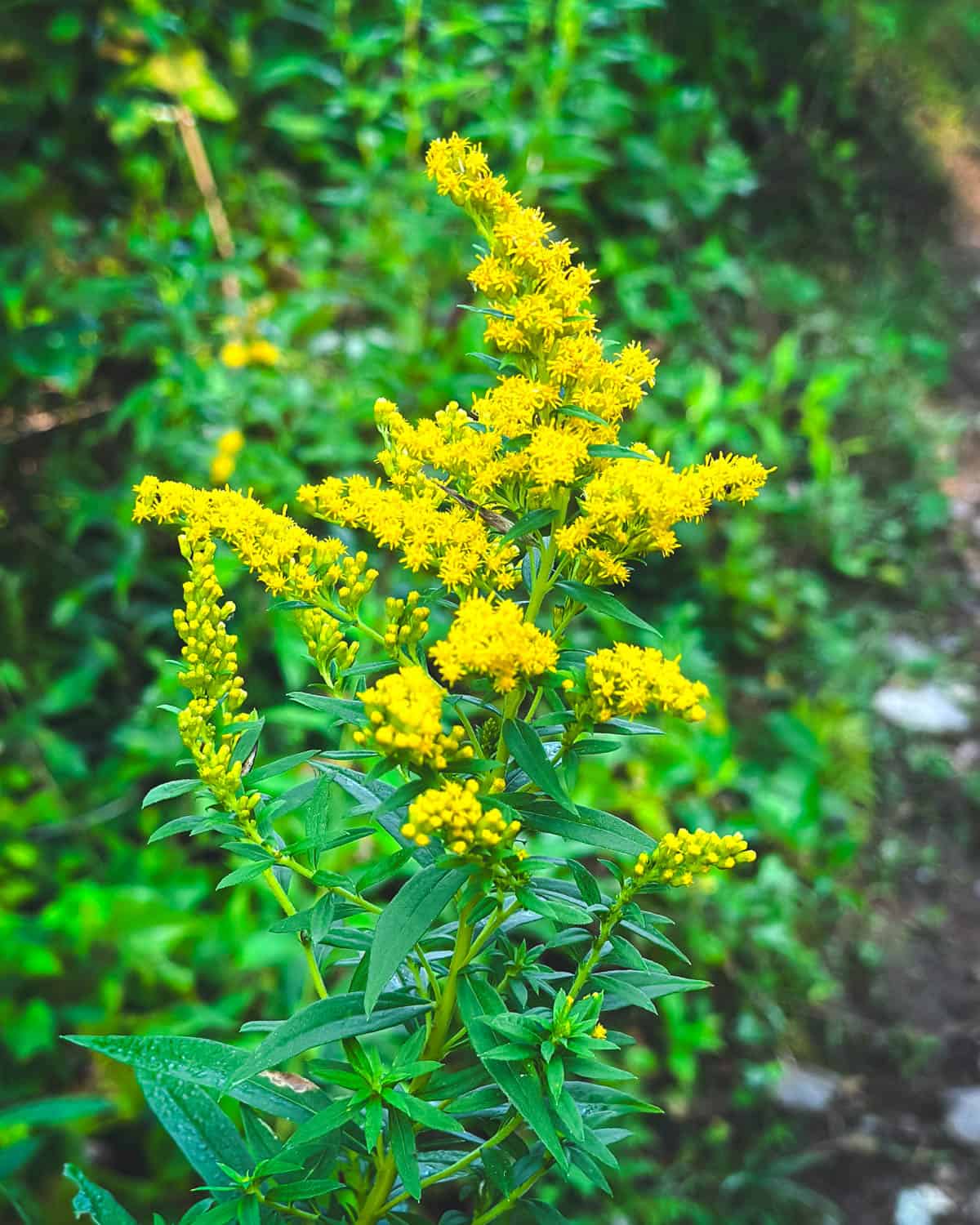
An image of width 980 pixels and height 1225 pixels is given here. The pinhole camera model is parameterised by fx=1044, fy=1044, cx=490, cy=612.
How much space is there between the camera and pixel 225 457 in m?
2.36

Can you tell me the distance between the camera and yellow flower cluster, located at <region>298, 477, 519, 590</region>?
0.88m

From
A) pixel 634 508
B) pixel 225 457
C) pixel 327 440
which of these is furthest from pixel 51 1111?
pixel 327 440

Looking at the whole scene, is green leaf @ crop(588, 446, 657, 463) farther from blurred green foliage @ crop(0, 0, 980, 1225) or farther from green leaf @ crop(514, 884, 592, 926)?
blurred green foliage @ crop(0, 0, 980, 1225)

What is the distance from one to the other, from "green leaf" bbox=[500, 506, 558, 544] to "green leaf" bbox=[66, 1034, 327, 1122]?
55 cm

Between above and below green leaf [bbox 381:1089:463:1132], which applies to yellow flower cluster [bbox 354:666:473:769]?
above

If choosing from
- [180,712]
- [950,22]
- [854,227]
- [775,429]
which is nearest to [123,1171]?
[180,712]

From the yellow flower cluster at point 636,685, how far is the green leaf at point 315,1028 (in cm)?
32

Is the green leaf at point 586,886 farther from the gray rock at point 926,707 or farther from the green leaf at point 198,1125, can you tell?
the gray rock at point 926,707

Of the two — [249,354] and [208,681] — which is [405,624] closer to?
[208,681]

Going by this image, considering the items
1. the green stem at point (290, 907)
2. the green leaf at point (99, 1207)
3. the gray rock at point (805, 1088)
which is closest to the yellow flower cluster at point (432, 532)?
the green stem at point (290, 907)

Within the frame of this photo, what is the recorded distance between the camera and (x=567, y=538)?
0.87 m

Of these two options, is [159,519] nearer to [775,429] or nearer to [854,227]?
[775,429]

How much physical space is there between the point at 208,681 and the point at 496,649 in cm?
31

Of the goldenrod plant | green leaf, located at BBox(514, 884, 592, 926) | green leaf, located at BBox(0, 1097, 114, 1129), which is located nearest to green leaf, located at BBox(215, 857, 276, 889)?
the goldenrod plant
